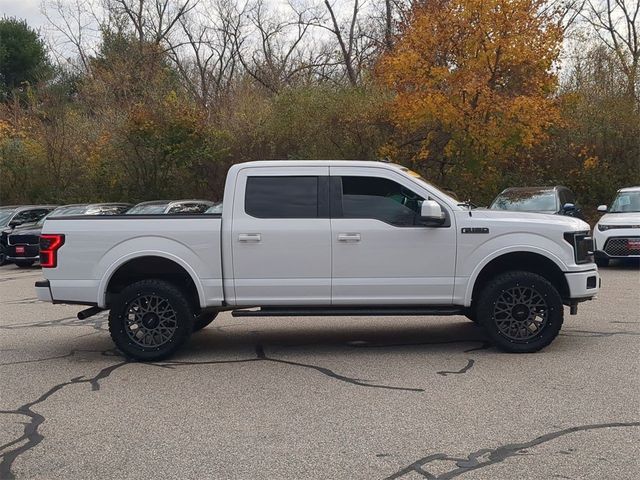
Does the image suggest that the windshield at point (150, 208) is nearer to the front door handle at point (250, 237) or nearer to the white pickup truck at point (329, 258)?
the white pickup truck at point (329, 258)

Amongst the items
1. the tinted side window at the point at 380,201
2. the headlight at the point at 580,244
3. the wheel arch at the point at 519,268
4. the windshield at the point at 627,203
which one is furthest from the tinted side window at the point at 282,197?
the windshield at the point at 627,203

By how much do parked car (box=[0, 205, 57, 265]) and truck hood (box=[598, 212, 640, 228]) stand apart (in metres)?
15.5

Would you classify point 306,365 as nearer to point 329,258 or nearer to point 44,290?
point 329,258

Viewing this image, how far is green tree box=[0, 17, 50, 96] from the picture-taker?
4381cm

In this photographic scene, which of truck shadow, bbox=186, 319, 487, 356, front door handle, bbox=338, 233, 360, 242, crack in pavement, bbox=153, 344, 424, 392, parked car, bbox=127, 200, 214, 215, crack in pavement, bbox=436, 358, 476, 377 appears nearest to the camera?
crack in pavement, bbox=153, 344, 424, 392

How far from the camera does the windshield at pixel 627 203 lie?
1560cm

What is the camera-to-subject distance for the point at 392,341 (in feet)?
26.6

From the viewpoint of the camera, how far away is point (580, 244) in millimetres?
7395

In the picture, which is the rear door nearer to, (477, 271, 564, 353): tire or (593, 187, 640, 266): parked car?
(477, 271, 564, 353): tire

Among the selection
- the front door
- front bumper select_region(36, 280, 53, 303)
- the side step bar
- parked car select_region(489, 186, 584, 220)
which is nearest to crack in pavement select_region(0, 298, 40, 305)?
front bumper select_region(36, 280, 53, 303)

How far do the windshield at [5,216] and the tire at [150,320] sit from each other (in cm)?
1467

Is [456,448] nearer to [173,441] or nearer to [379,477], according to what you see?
[379,477]

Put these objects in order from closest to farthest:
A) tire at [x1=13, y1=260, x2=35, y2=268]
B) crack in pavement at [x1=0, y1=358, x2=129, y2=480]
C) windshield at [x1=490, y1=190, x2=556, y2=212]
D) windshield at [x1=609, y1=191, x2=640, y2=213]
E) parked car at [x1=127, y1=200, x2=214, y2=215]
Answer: crack in pavement at [x1=0, y1=358, x2=129, y2=480] → windshield at [x1=490, y1=190, x2=556, y2=212] → windshield at [x1=609, y1=191, x2=640, y2=213] → parked car at [x1=127, y1=200, x2=214, y2=215] → tire at [x1=13, y1=260, x2=35, y2=268]

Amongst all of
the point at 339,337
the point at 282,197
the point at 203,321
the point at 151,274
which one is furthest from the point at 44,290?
the point at 339,337
